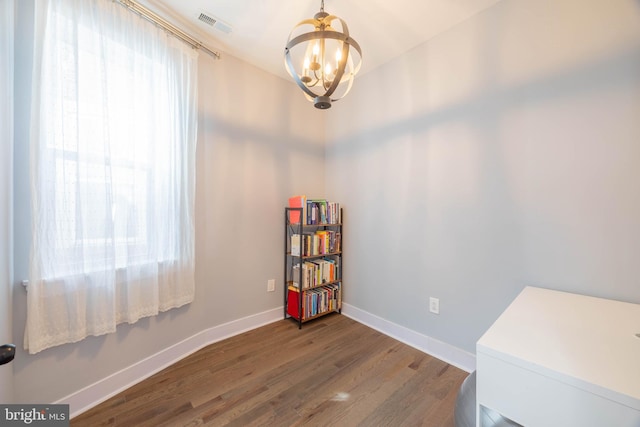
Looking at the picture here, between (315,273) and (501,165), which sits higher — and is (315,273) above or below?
below

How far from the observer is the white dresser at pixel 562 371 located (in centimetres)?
61

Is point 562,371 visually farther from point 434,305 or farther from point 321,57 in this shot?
point 321,57

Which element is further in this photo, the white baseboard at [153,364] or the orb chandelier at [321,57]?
the white baseboard at [153,364]

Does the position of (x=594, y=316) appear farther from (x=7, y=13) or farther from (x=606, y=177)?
(x=7, y=13)

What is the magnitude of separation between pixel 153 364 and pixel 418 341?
6.69ft

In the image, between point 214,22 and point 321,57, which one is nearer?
point 321,57

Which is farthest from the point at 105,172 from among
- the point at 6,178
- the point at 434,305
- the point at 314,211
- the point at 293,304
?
the point at 434,305

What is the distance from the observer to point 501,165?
1598 millimetres

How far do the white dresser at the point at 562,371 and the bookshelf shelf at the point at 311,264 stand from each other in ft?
5.45

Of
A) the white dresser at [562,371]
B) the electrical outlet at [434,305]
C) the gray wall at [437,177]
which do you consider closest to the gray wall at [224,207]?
the gray wall at [437,177]

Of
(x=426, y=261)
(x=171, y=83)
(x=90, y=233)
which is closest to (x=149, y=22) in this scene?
(x=171, y=83)

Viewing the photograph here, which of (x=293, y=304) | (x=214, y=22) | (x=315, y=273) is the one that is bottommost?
(x=293, y=304)

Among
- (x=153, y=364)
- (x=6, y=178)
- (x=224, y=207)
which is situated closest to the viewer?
(x=6, y=178)

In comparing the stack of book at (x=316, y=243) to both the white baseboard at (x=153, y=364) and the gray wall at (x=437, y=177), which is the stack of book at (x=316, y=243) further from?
the white baseboard at (x=153, y=364)
